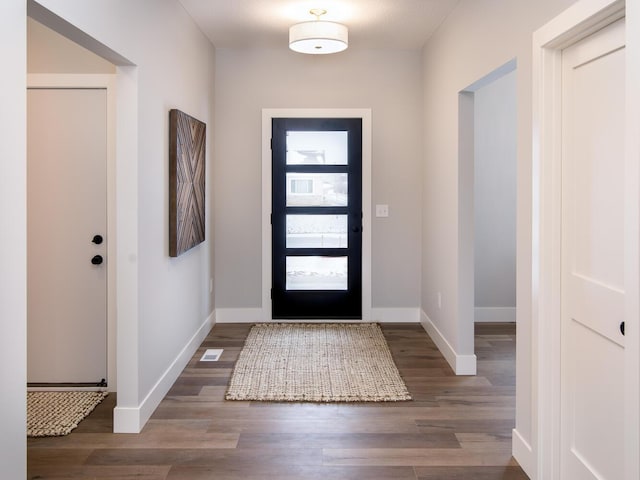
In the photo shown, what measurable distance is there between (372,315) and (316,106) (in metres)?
2.04

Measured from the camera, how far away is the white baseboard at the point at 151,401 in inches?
116

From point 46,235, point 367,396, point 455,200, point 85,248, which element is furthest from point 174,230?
point 455,200

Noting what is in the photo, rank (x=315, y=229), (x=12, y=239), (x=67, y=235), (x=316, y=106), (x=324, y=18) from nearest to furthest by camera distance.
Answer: (x=12, y=239) → (x=67, y=235) → (x=324, y=18) → (x=316, y=106) → (x=315, y=229)

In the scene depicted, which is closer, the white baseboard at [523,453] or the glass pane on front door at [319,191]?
the white baseboard at [523,453]

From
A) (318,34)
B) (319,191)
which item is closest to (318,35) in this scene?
(318,34)

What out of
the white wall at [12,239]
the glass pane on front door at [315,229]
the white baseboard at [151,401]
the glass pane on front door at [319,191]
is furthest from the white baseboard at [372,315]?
the white wall at [12,239]

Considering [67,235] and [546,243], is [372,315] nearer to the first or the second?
[67,235]

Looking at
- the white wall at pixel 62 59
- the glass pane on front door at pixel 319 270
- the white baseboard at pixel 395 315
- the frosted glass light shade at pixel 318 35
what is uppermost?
the frosted glass light shade at pixel 318 35

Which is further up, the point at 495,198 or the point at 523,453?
the point at 495,198

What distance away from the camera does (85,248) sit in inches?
137

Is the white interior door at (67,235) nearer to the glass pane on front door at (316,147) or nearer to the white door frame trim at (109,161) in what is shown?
→ the white door frame trim at (109,161)

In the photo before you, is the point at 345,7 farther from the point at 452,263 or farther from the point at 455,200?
the point at 452,263

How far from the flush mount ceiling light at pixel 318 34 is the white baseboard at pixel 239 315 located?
2.47 m

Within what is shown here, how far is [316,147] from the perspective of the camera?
5.27 m
